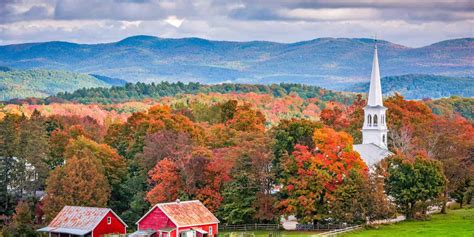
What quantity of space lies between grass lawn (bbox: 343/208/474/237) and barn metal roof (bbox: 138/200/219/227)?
38.5 ft

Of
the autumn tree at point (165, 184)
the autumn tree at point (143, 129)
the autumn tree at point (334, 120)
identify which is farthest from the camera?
the autumn tree at point (334, 120)

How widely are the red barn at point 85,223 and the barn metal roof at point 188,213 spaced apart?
19.9 feet

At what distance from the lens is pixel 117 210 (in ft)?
304

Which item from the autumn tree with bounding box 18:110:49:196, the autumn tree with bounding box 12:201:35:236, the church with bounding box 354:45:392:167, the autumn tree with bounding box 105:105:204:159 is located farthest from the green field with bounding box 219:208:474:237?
the autumn tree with bounding box 18:110:49:196

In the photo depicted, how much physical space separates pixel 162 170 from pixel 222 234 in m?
10.9

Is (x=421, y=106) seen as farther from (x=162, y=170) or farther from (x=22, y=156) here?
(x=22, y=156)

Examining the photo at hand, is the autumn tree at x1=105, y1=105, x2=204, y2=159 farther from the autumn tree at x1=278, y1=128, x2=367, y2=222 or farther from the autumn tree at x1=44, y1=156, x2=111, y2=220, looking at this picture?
the autumn tree at x1=278, y1=128, x2=367, y2=222

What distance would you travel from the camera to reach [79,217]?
3115 inches

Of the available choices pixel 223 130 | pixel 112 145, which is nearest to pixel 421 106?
pixel 223 130

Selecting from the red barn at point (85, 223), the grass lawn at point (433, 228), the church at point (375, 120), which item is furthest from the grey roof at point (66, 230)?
the church at point (375, 120)

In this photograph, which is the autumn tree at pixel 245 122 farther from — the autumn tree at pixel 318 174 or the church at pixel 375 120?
the autumn tree at pixel 318 174

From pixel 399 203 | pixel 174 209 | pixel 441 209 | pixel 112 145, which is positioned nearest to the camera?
pixel 174 209

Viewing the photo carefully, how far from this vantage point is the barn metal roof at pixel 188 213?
74375 mm

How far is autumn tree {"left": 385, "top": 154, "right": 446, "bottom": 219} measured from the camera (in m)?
80.8
